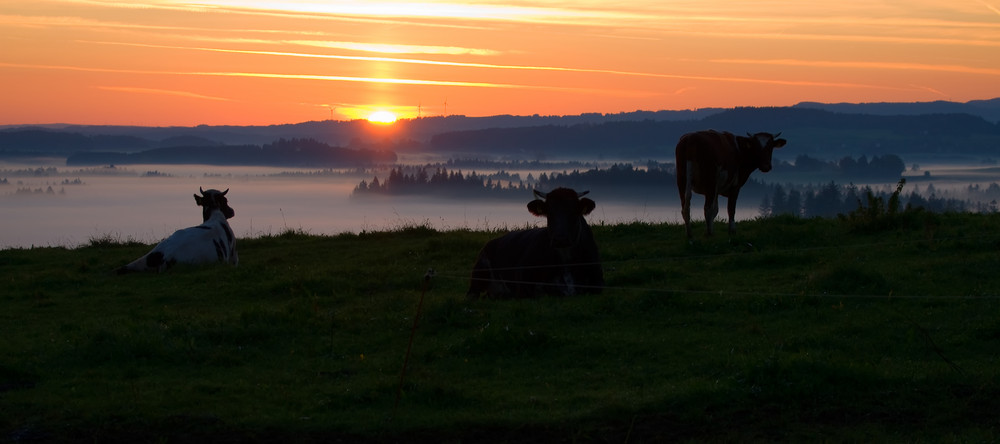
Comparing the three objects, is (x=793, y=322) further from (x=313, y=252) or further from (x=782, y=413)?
(x=313, y=252)

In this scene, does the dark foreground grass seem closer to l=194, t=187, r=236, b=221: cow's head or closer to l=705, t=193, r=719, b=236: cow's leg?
l=705, t=193, r=719, b=236: cow's leg

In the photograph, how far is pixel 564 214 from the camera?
49.6ft

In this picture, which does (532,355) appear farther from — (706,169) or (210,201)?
(210,201)

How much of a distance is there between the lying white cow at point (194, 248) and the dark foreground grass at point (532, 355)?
5.35 feet

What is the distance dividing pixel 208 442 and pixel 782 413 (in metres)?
5.02

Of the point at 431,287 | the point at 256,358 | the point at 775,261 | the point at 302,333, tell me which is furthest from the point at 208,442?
the point at 775,261

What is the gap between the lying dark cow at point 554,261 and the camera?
1509 centimetres

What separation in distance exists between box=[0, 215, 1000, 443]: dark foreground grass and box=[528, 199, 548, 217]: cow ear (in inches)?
65.2

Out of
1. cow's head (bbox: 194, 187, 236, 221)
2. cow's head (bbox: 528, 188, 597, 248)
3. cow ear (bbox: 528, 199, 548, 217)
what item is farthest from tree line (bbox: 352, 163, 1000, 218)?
cow's head (bbox: 528, 188, 597, 248)

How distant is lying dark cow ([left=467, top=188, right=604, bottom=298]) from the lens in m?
15.1

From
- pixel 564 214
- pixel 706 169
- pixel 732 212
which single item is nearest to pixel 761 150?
pixel 732 212

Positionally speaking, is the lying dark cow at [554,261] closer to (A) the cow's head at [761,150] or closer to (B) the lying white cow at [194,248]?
(B) the lying white cow at [194,248]

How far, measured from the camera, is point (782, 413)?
8.90 meters

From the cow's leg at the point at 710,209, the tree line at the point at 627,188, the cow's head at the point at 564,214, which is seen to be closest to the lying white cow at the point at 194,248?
the cow's head at the point at 564,214
